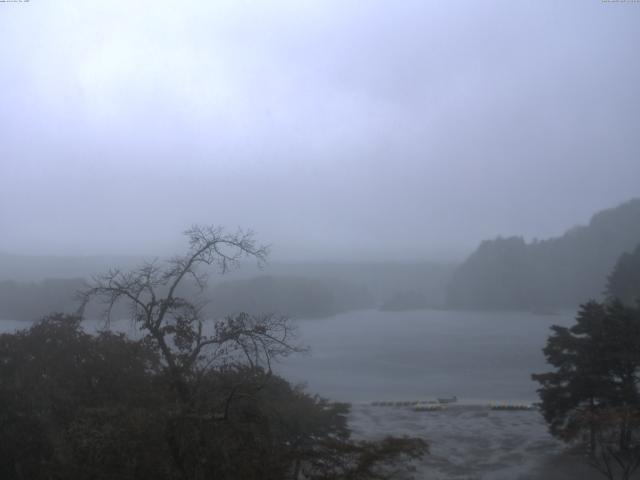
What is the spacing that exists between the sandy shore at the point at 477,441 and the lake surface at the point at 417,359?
3377 mm

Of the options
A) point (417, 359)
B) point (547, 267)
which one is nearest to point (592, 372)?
point (417, 359)

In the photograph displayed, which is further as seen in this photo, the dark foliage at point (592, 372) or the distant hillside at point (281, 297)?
the distant hillside at point (281, 297)

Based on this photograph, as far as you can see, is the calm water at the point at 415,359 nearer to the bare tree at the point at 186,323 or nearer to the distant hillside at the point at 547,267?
the bare tree at the point at 186,323

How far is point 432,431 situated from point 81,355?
47.6 feet

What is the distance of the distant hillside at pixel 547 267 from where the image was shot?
249 feet

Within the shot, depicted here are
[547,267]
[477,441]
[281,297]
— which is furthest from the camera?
[547,267]

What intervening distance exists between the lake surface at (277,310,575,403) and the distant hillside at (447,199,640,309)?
16.5m

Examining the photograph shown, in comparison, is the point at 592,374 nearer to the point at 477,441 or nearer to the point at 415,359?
the point at 477,441

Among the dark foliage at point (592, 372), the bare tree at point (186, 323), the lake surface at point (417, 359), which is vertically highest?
the bare tree at point (186, 323)

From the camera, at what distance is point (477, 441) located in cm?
1823

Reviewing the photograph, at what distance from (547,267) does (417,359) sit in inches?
1884

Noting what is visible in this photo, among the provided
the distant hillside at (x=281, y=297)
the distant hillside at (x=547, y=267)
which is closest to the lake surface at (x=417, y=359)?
the distant hillside at (x=281, y=297)

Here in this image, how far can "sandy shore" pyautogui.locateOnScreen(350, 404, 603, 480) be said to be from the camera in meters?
14.6

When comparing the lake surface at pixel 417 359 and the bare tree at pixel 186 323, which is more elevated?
the bare tree at pixel 186 323
